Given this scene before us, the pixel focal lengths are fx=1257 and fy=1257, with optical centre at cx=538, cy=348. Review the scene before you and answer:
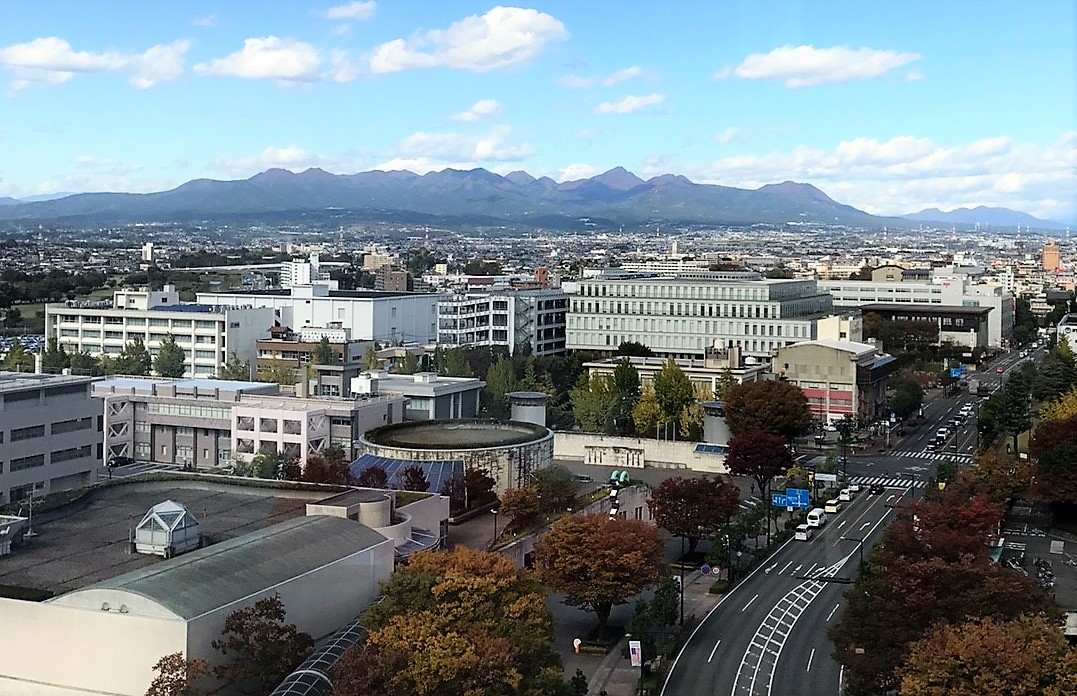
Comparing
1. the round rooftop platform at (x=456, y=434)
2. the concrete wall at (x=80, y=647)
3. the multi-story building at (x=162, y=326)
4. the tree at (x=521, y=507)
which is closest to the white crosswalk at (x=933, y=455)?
the round rooftop platform at (x=456, y=434)

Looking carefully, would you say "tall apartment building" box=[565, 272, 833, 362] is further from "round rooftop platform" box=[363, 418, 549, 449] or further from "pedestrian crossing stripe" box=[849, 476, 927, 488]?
"round rooftop platform" box=[363, 418, 549, 449]

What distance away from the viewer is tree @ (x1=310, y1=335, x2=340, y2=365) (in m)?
34.0

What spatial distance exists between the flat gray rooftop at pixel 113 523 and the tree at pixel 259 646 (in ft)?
6.40

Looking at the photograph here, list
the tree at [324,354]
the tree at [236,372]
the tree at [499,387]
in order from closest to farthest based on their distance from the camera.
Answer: the tree at [499,387], the tree at [236,372], the tree at [324,354]

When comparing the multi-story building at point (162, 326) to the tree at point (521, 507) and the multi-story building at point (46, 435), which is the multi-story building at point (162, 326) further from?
the tree at point (521, 507)

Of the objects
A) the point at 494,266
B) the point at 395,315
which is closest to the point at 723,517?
the point at 395,315

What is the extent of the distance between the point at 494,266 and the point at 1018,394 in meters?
67.9

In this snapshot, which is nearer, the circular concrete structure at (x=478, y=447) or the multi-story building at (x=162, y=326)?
the circular concrete structure at (x=478, y=447)

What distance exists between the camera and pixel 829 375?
31.0 metres

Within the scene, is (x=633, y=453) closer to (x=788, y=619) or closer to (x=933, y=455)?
(x=933, y=455)

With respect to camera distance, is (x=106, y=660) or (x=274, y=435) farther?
(x=274, y=435)

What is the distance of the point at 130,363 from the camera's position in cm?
3369

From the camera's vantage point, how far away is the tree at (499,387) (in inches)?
1187

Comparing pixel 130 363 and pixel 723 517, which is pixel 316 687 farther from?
pixel 130 363
